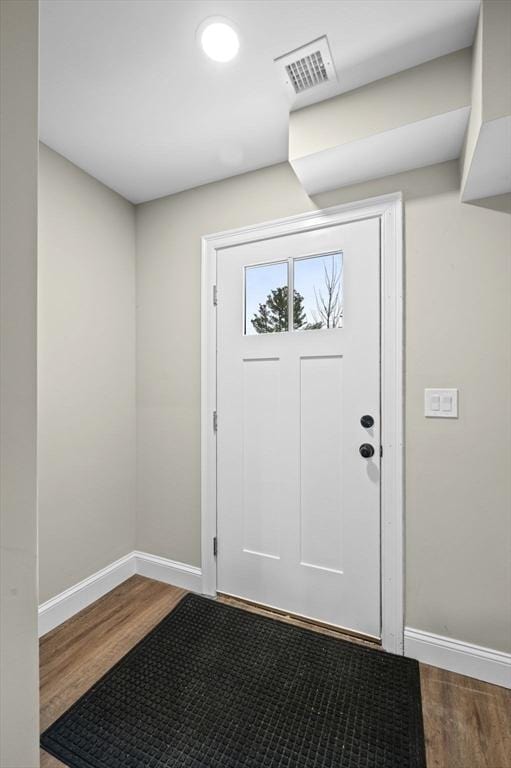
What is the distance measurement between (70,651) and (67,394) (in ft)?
4.05

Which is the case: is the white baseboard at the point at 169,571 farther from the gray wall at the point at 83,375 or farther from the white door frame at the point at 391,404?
the white door frame at the point at 391,404

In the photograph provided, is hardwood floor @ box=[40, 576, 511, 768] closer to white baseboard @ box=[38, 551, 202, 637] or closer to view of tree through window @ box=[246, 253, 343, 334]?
white baseboard @ box=[38, 551, 202, 637]

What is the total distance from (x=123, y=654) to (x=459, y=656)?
1.49 meters

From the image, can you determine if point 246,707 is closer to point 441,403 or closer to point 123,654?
point 123,654

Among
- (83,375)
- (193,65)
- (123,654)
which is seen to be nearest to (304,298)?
(193,65)

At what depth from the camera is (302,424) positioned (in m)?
1.96

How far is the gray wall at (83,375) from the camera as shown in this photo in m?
1.90

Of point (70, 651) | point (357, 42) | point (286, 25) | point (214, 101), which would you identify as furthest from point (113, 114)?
point (70, 651)

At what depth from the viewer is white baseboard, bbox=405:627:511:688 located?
152 centimetres

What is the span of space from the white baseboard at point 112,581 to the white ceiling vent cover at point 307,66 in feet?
8.16

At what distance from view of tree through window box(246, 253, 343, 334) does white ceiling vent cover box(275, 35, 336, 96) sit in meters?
0.71

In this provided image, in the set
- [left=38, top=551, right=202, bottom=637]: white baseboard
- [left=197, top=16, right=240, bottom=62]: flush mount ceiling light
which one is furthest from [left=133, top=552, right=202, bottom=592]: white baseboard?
[left=197, top=16, right=240, bottom=62]: flush mount ceiling light

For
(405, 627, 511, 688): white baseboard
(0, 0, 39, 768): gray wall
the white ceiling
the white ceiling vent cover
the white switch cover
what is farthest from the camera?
the white switch cover

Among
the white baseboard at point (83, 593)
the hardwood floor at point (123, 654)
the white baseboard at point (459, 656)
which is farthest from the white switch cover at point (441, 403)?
the white baseboard at point (83, 593)
